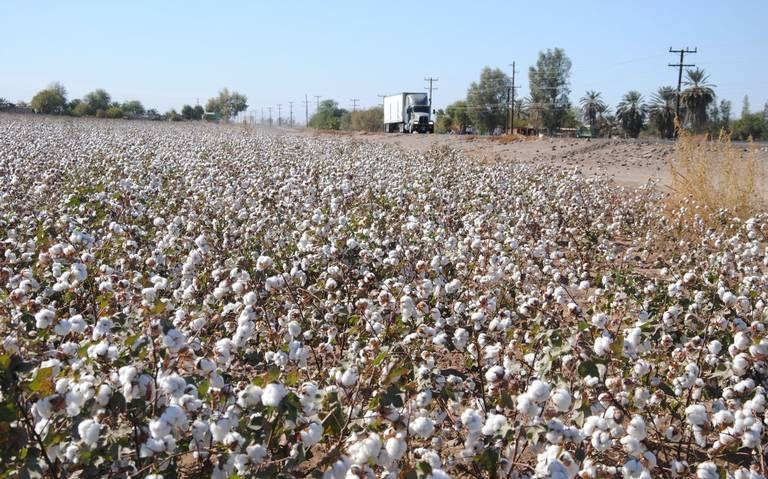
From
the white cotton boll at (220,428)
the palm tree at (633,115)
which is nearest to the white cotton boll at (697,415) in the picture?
the white cotton boll at (220,428)

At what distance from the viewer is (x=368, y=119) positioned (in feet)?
241

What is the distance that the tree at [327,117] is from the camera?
76350mm

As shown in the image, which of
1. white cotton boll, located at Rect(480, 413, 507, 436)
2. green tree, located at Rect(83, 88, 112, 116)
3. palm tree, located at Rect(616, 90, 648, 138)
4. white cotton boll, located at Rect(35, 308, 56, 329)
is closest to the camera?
white cotton boll, located at Rect(480, 413, 507, 436)

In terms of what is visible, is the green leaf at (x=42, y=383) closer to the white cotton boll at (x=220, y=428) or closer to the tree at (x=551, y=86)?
the white cotton boll at (x=220, y=428)

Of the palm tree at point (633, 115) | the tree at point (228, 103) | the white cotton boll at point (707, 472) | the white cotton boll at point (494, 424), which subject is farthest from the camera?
the tree at point (228, 103)

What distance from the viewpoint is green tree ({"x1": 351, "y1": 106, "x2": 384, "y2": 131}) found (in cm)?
7169

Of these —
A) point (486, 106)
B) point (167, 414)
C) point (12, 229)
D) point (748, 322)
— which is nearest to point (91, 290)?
point (12, 229)

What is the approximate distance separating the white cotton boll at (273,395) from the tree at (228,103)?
112235mm

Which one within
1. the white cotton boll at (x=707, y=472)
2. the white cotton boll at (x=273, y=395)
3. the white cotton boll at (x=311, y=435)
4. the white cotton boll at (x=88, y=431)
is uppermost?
the white cotton boll at (x=273, y=395)

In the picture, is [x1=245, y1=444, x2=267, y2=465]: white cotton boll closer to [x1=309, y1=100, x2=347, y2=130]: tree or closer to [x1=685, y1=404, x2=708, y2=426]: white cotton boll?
[x1=685, y1=404, x2=708, y2=426]: white cotton boll

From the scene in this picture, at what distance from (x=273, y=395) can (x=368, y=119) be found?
73050mm

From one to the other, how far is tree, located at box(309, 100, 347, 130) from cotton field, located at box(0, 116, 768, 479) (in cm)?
6805

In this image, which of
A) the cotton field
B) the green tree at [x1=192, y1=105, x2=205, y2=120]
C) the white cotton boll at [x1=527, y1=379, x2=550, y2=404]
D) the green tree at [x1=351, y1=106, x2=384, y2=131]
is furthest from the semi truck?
the green tree at [x1=192, y1=105, x2=205, y2=120]

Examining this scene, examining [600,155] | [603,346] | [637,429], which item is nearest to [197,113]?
[600,155]
